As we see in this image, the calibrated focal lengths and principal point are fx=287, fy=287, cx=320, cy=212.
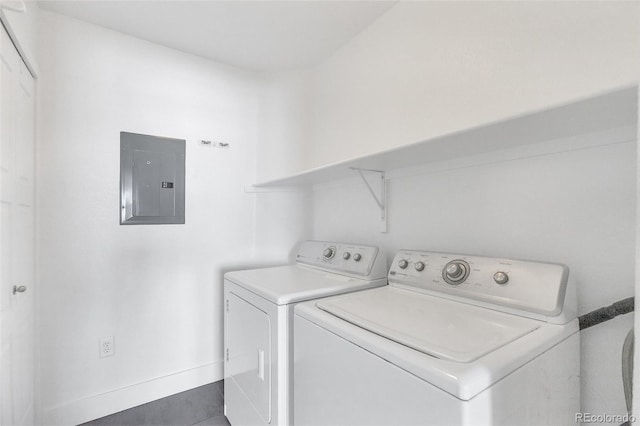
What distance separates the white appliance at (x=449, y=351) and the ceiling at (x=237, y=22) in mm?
1623

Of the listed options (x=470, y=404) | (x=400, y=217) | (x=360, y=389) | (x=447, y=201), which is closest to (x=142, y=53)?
(x=400, y=217)

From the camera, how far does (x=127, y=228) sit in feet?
6.42

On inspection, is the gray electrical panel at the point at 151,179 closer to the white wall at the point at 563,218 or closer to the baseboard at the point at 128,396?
the baseboard at the point at 128,396

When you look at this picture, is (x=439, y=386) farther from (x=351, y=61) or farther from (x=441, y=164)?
(x=351, y=61)

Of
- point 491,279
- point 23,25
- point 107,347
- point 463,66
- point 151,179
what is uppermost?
point 23,25

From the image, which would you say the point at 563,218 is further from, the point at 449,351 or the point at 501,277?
the point at 449,351

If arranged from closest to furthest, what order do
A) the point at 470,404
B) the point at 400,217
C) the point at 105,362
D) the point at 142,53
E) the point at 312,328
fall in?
the point at 470,404, the point at 312,328, the point at 400,217, the point at 105,362, the point at 142,53

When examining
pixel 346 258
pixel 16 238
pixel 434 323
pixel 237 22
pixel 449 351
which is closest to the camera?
pixel 449 351

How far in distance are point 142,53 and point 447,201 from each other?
2.24m

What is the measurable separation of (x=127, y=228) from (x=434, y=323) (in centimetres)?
198

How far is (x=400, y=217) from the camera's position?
171cm

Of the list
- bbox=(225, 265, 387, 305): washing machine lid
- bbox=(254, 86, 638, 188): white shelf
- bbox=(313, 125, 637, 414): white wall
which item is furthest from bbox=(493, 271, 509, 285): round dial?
bbox=(225, 265, 387, 305): washing machine lid

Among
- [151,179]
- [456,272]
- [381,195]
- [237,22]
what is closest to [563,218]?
[456,272]

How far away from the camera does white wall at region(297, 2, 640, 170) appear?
3.25ft
